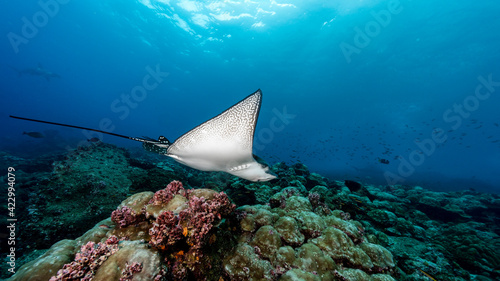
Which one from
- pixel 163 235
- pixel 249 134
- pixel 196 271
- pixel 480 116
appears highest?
pixel 480 116

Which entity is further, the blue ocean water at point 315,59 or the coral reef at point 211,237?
the blue ocean water at point 315,59

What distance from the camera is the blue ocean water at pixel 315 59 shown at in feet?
73.8

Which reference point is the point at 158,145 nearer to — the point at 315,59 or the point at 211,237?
the point at 211,237

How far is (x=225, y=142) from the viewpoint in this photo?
2.95 meters

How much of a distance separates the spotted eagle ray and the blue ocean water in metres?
9.68

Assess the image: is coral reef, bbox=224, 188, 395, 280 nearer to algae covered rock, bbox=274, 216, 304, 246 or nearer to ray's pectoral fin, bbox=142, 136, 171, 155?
algae covered rock, bbox=274, 216, 304, 246

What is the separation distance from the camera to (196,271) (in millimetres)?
2109

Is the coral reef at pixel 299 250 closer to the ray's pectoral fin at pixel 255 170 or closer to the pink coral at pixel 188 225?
the ray's pectoral fin at pixel 255 170

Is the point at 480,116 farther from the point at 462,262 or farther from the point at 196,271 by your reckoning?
the point at 196,271

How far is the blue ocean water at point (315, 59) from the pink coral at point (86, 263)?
1166 cm

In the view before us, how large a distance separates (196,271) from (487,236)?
33.7 ft

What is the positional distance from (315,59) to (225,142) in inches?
1332

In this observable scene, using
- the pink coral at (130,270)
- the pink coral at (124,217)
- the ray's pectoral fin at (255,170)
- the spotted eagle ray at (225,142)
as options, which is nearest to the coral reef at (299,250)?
the ray's pectoral fin at (255,170)

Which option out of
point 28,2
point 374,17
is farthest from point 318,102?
point 28,2
